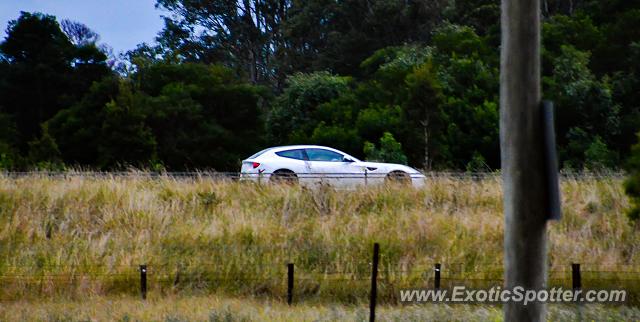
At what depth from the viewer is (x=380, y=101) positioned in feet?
144

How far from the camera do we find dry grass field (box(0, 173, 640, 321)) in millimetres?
15703

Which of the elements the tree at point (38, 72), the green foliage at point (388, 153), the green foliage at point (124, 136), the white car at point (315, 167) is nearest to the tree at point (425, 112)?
the green foliage at point (388, 153)

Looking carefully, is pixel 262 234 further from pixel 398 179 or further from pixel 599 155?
pixel 599 155

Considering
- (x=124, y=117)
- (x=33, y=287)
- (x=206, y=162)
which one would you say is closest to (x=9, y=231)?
(x=33, y=287)

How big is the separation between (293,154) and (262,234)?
737 centimetres

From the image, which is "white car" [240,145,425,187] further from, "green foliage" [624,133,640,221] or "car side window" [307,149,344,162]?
"green foliage" [624,133,640,221]

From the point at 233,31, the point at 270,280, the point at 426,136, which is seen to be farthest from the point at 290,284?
the point at 233,31

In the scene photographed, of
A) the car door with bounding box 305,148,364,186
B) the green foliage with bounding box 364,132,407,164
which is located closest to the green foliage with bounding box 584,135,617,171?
the green foliage with bounding box 364,132,407,164

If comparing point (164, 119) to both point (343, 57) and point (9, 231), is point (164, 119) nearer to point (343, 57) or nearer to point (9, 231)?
point (343, 57)

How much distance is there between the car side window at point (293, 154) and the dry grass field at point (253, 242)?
3.23 m

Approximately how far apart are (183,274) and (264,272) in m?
1.32

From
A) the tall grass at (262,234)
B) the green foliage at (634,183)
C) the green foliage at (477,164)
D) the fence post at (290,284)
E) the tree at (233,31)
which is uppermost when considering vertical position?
the tree at (233,31)

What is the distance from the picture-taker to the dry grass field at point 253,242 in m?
15.7

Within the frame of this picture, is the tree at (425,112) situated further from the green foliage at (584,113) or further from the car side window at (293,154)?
the car side window at (293,154)
